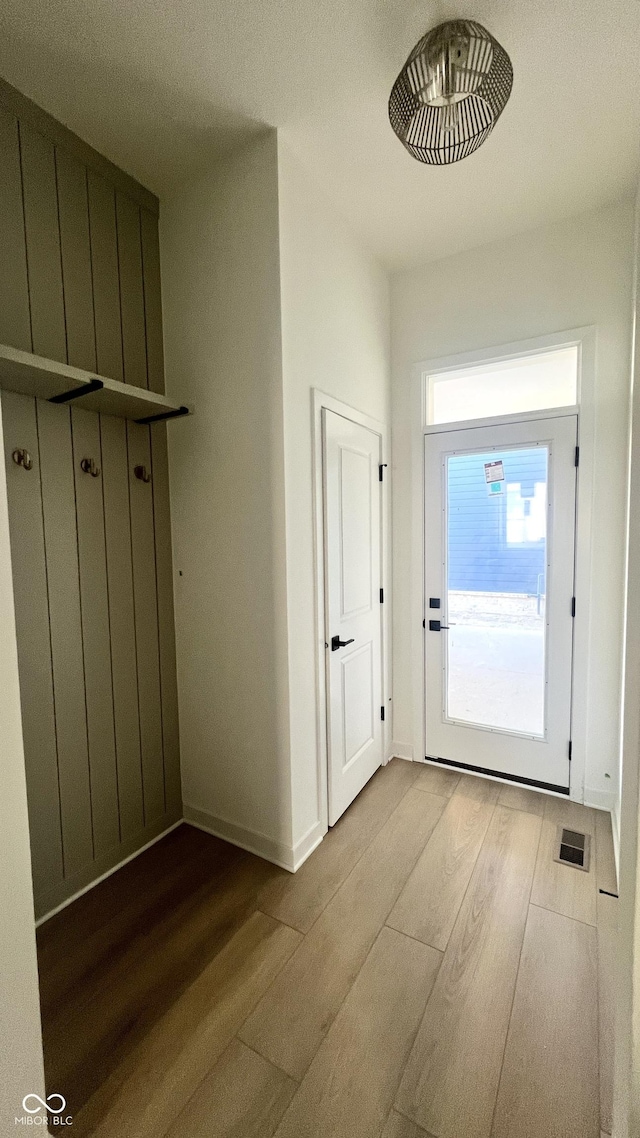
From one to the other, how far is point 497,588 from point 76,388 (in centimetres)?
232

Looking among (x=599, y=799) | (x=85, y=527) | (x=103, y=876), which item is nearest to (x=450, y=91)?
(x=85, y=527)

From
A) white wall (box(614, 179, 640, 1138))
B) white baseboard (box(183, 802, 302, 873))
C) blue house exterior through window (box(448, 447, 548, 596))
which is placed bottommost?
white baseboard (box(183, 802, 302, 873))

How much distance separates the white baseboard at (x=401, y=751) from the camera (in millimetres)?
2947

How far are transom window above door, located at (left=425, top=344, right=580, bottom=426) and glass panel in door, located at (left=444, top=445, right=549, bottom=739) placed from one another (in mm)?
272

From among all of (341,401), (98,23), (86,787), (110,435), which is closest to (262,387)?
(341,401)

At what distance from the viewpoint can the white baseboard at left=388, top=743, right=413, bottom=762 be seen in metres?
2.95

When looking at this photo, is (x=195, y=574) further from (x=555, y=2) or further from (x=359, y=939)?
(x=555, y=2)

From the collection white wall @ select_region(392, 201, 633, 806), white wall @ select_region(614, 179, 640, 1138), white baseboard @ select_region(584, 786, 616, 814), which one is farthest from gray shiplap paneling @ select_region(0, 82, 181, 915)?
white baseboard @ select_region(584, 786, 616, 814)

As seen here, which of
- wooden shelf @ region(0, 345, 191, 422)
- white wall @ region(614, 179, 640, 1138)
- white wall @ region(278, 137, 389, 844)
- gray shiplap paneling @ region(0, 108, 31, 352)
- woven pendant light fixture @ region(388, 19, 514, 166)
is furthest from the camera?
white wall @ region(278, 137, 389, 844)

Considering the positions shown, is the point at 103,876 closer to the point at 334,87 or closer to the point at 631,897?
the point at 631,897

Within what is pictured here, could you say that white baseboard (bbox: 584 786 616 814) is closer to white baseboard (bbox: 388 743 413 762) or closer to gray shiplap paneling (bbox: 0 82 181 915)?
white baseboard (bbox: 388 743 413 762)

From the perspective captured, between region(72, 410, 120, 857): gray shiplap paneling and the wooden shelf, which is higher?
the wooden shelf

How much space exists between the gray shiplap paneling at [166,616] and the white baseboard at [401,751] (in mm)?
1397

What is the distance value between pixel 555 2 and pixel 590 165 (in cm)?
79
